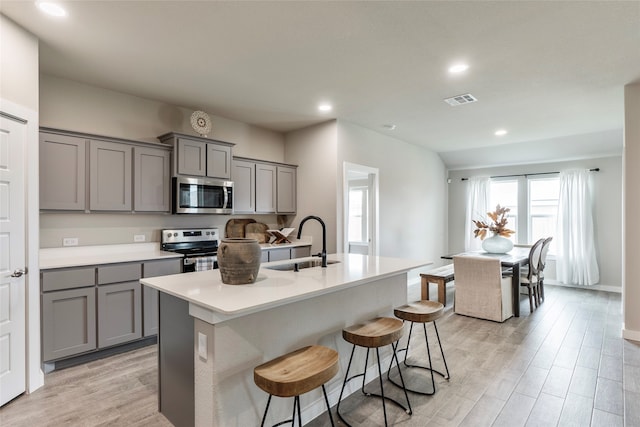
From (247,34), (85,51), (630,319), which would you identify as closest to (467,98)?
(247,34)

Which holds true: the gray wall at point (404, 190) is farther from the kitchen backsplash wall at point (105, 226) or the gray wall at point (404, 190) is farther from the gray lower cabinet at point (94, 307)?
the gray lower cabinet at point (94, 307)

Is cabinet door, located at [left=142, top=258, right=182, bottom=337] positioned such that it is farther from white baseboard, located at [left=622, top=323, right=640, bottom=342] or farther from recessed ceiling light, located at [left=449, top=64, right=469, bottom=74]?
white baseboard, located at [left=622, top=323, right=640, bottom=342]

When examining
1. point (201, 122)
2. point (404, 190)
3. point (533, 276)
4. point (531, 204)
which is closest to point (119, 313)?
point (201, 122)

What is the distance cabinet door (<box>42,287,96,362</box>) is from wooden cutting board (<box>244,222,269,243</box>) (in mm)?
2243

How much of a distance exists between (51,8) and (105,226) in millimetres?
2154

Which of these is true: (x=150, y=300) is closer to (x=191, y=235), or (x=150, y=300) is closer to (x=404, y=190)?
(x=191, y=235)

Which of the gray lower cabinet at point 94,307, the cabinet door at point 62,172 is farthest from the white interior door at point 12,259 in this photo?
the cabinet door at point 62,172

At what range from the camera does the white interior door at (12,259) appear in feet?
7.69

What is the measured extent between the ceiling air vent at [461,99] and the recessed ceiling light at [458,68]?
2.29 feet

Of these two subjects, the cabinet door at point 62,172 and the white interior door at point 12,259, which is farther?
the cabinet door at point 62,172

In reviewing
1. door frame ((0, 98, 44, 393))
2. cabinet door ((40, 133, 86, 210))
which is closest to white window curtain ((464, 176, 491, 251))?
cabinet door ((40, 133, 86, 210))

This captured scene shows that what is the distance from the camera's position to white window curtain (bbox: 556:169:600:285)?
19.7 ft

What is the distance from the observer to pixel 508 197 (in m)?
7.12

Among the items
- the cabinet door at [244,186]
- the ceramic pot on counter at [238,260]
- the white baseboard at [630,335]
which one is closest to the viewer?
the ceramic pot on counter at [238,260]
